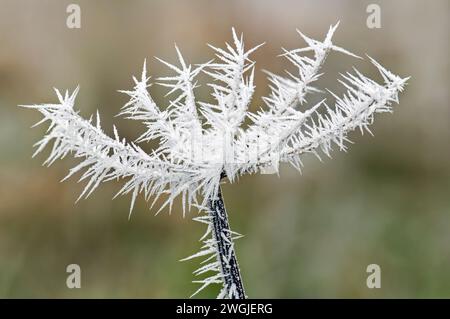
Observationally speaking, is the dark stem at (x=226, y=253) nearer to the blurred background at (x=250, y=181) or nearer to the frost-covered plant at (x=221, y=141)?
the frost-covered plant at (x=221, y=141)

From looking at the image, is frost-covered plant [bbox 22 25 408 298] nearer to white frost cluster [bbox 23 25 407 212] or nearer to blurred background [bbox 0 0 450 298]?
white frost cluster [bbox 23 25 407 212]

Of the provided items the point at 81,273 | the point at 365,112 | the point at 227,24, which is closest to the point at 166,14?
the point at 227,24

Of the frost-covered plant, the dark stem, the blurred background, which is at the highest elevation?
the blurred background

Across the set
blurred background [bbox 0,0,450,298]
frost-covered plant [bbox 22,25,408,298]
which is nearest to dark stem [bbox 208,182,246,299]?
frost-covered plant [bbox 22,25,408,298]

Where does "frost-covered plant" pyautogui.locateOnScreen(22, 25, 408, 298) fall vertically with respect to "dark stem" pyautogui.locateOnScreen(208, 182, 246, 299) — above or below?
above

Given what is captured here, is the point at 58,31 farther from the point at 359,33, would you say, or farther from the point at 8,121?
the point at 359,33
